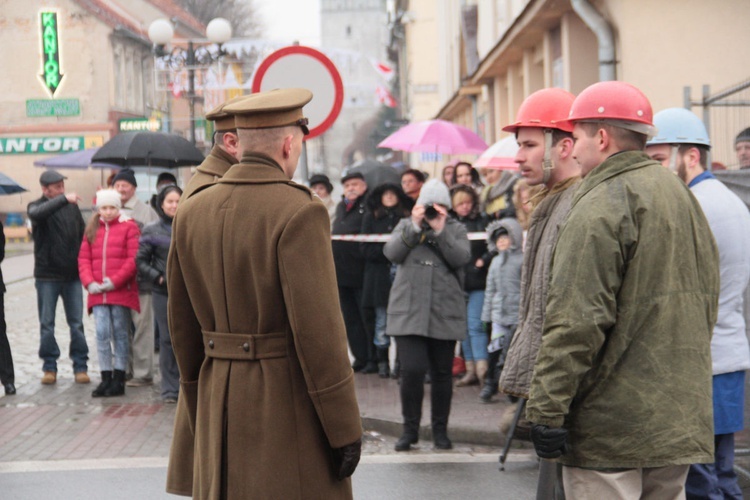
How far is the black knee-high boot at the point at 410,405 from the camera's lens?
294 inches

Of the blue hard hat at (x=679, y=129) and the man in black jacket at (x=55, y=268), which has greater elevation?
the blue hard hat at (x=679, y=129)

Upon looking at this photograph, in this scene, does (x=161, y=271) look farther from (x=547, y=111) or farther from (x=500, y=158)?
(x=547, y=111)

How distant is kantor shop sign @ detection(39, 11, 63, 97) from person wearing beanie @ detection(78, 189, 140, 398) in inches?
1245

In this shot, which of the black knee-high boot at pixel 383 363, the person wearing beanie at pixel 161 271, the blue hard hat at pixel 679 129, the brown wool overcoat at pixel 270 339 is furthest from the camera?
the black knee-high boot at pixel 383 363

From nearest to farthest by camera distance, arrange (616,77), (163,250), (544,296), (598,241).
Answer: (598,241), (544,296), (163,250), (616,77)

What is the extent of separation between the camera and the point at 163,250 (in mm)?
9664

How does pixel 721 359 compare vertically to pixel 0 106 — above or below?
below

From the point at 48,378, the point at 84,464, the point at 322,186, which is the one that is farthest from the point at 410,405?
the point at 322,186

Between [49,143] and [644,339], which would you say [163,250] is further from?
[49,143]

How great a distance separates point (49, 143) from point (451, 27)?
16194mm

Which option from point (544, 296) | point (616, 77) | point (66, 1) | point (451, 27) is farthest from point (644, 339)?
point (66, 1)

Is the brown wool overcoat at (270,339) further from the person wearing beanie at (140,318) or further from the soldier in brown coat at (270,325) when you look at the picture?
the person wearing beanie at (140,318)

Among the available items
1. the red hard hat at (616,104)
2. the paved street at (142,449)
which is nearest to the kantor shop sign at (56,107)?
the paved street at (142,449)

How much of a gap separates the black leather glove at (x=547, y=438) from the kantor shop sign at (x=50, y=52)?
38703 mm
